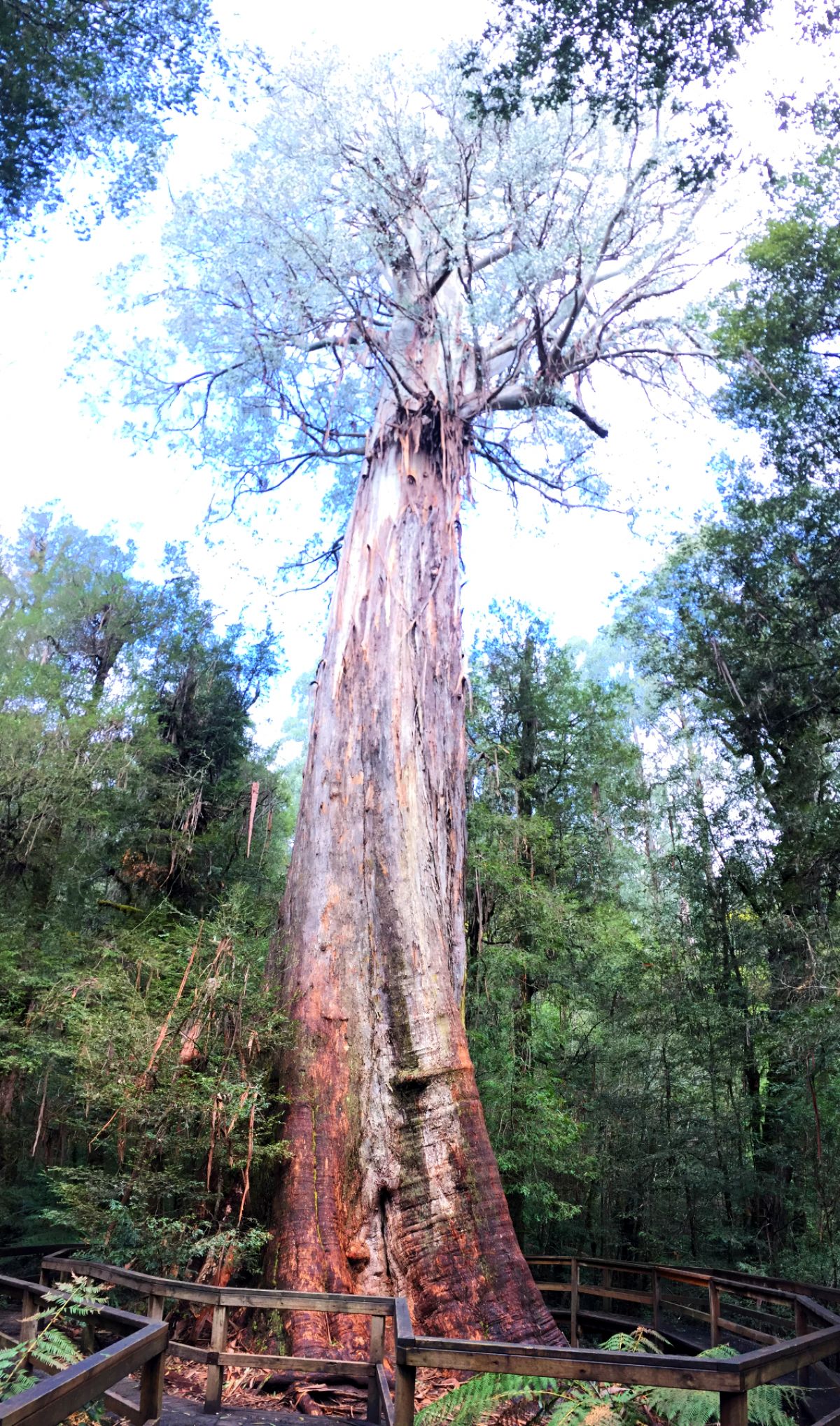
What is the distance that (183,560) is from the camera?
642 inches

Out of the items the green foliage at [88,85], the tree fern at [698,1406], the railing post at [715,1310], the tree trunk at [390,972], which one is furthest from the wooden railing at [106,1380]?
the green foliage at [88,85]

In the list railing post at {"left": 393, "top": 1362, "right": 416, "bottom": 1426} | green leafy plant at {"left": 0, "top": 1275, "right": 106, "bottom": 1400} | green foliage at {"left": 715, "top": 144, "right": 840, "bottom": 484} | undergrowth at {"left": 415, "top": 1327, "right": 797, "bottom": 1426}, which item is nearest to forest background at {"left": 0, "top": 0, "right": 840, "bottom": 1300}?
green foliage at {"left": 715, "top": 144, "right": 840, "bottom": 484}

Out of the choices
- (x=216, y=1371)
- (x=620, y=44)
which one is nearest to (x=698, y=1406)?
(x=216, y=1371)

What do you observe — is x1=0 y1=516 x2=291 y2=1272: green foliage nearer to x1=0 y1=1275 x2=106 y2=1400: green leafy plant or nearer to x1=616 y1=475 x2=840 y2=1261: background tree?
x1=0 y1=1275 x2=106 y2=1400: green leafy plant

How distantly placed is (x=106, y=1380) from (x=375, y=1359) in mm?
2336

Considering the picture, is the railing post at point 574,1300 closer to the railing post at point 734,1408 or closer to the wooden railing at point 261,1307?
the wooden railing at point 261,1307

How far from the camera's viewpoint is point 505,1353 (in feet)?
7.14

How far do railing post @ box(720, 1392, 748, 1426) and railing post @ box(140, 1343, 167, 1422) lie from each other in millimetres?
1419

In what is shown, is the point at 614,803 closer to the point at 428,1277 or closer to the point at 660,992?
the point at 660,992

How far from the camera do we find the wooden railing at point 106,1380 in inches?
65.5

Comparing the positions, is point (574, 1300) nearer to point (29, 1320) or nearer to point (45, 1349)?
point (29, 1320)

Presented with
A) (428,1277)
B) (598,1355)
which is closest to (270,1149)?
(428,1277)

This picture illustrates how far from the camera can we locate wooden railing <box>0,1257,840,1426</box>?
2062 mm

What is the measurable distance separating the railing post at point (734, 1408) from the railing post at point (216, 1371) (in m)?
2.54
